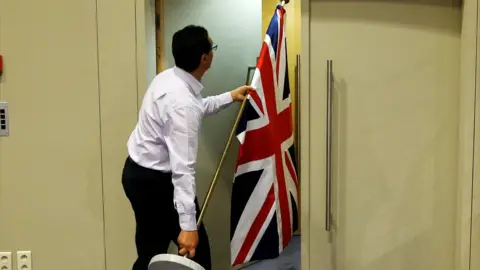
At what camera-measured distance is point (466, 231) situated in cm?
259

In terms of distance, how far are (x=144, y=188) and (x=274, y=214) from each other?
626 millimetres

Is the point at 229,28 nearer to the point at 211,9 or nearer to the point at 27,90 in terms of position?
the point at 211,9

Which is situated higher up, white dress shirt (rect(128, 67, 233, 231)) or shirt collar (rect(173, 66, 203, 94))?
shirt collar (rect(173, 66, 203, 94))

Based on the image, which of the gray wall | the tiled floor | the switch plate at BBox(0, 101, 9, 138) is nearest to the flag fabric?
the gray wall

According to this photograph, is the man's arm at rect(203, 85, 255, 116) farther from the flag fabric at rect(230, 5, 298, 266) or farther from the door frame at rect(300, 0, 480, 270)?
the door frame at rect(300, 0, 480, 270)

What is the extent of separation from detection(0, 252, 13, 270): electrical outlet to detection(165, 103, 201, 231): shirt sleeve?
1028 mm

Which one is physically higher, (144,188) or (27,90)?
(27,90)

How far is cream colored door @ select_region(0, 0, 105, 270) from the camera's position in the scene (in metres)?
2.53

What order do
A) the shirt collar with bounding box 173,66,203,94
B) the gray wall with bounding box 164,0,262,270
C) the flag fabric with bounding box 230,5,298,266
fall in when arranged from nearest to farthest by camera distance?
the shirt collar with bounding box 173,66,203,94 < the flag fabric with bounding box 230,5,298,266 < the gray wall with bounding box 164,0,262,270

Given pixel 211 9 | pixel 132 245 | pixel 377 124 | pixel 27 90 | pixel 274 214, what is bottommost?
pixel 132 245

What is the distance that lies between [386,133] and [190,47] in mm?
998

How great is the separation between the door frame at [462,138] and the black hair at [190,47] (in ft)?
1.70

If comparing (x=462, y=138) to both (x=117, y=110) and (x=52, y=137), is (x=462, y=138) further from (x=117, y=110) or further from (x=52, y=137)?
(x=52, y=137)

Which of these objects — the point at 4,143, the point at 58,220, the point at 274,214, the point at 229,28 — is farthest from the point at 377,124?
the point at 4,143
